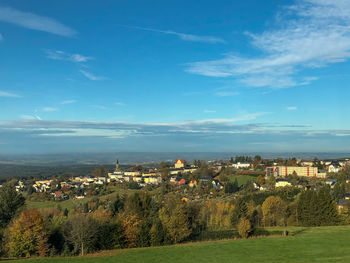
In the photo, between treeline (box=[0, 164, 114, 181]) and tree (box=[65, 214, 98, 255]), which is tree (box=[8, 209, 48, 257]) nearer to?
tree (box=[65, 214, 98, 255])

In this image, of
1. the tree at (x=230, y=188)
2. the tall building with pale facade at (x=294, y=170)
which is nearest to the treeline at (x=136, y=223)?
the tree at (x=230, y=188)

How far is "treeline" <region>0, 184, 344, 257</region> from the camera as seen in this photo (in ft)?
71.8

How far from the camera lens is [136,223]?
2538 cm

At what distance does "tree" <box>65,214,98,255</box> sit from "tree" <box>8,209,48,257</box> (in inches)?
68.7

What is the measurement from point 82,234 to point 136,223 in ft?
15.7

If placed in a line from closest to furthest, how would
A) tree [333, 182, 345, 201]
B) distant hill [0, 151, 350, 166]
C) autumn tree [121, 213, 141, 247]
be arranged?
autumn tree [121, 213, 141, 247]
tree [333, 182, 345, 201]
distant hill [0, 151, 350, 166]

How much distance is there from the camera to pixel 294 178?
66125 mm

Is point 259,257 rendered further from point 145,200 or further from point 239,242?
point 145,200

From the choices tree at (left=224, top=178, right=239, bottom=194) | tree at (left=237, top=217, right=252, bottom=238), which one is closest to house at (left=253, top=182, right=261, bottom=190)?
tree at (left=224, top=178, right=239, bottom=194)

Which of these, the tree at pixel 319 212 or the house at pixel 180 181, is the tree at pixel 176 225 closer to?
the tree at pixel 319 212

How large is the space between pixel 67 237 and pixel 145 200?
12680mm

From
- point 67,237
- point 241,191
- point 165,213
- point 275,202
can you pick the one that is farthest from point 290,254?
point 241,191

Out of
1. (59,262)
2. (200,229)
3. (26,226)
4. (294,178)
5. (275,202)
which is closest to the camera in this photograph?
(59,262)

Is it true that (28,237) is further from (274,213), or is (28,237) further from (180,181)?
(180,181)
